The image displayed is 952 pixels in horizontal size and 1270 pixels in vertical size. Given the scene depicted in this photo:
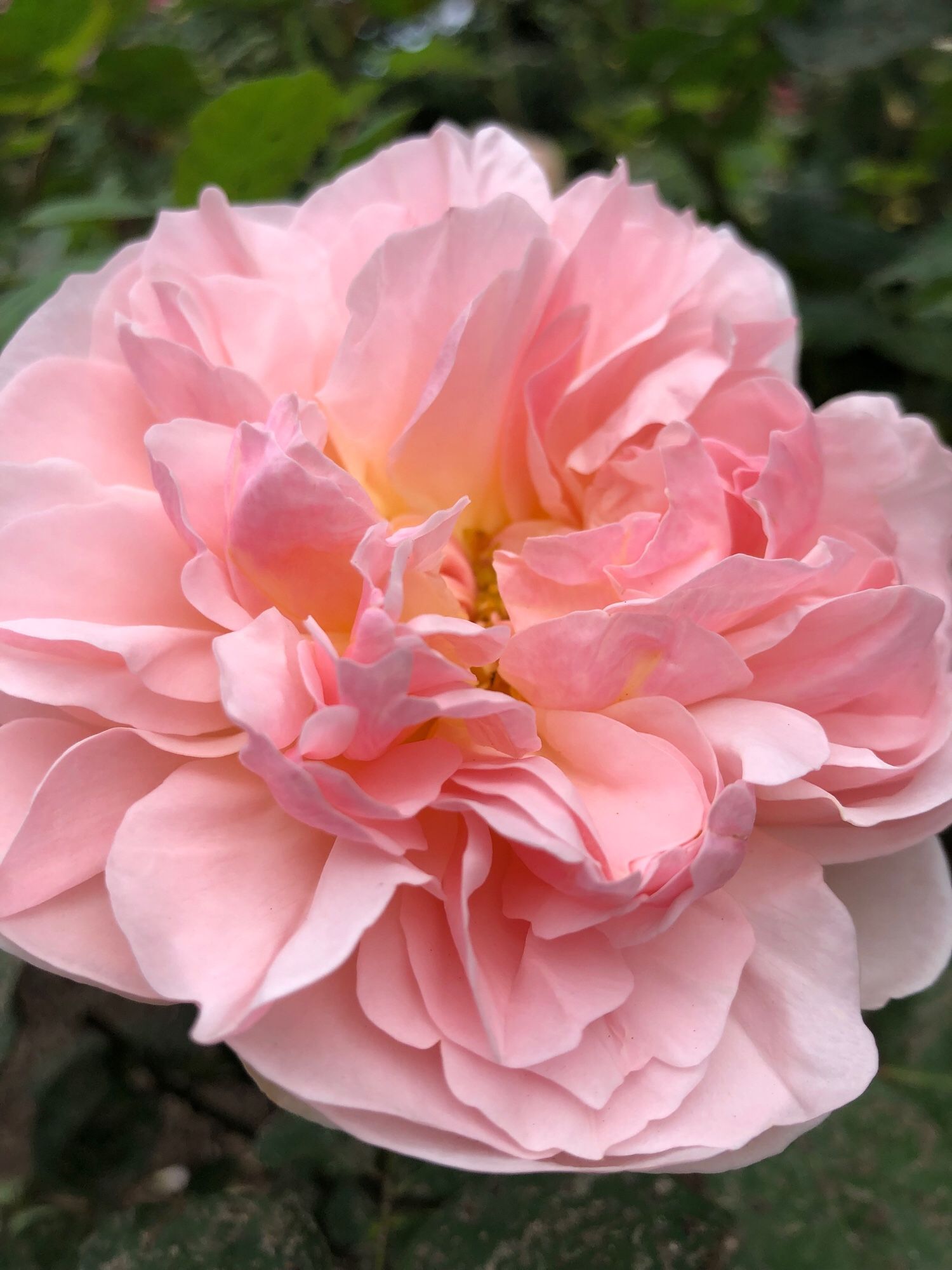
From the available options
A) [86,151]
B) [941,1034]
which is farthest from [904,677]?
[86,151]

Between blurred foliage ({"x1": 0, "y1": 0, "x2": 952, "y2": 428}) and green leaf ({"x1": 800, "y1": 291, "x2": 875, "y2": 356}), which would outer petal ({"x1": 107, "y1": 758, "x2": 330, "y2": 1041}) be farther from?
green leaf ({"x1": 800, "y1": 291, "x2": 875, "y2": 356})

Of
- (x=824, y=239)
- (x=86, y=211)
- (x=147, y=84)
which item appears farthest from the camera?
(x=824, y=239)

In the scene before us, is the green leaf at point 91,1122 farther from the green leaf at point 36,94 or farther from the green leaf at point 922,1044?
the green leaf at point 36,94

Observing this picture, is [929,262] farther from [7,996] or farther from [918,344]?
[7,996]

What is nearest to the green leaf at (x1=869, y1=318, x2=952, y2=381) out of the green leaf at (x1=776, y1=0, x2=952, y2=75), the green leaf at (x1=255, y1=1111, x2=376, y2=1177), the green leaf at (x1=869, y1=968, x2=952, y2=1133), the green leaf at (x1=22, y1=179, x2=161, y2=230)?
the green leaf at (x1=776, y1=0, x2=952, y2=75)

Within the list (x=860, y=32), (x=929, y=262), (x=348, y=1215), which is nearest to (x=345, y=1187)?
(x=348, y=1215)

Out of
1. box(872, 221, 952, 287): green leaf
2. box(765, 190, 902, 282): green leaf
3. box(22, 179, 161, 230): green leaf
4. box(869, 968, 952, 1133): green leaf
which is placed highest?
box(22, 179, 161, 230): green leaf

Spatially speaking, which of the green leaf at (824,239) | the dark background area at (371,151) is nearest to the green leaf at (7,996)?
the dark background area at (371,151)
